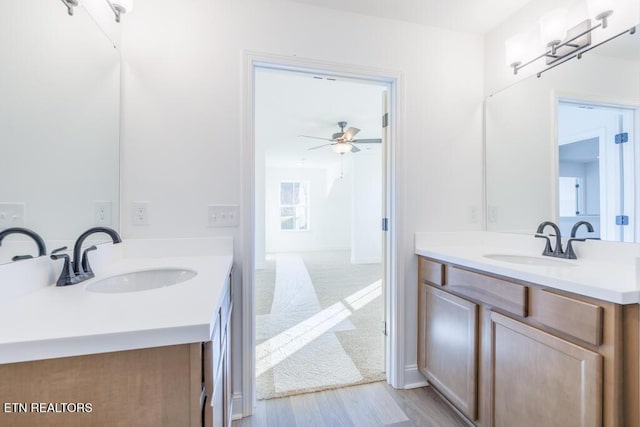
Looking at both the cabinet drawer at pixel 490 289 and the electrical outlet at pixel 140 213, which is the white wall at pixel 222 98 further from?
the cabinet drawer at pixel 490 289

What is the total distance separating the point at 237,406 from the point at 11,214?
138 centimetres

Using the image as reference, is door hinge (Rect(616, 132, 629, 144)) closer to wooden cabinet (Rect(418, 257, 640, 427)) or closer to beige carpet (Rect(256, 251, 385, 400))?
wooden cabinet (Rect(418, 257, 640, 427))

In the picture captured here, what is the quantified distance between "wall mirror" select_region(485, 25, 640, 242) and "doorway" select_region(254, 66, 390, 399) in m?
0.81

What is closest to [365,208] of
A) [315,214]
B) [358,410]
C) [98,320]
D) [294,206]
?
[315,214]

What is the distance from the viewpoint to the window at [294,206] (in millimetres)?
8047

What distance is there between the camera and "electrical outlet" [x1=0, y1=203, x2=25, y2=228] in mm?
874

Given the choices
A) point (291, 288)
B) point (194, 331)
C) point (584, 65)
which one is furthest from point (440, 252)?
point (291, 288)

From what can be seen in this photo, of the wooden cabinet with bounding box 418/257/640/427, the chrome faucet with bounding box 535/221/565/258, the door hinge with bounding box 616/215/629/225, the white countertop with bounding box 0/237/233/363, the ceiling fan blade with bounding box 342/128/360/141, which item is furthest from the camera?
the ceiling fan blade with bounding box 342/128/360/141

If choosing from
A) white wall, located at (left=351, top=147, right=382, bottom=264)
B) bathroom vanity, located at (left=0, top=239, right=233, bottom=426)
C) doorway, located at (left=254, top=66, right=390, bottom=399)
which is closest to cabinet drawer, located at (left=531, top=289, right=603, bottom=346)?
doorway, located at (left=254, top=66, right=390, bottom=399)

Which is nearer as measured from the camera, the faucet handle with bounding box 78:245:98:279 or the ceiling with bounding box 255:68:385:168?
the faucet handle with bounding box 78:245:98:279

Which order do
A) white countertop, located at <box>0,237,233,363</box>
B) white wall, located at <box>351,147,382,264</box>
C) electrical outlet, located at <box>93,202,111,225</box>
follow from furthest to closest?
white wall, located at <box>351,147,382,264</box> < electrical outlet, located at <box>93,202,111,225</box> < white countertop, located at <box>0,237,233,363</box>

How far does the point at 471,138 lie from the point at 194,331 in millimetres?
2066

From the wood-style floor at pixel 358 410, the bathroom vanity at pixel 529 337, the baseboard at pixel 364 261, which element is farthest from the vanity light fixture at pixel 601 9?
the baseboard at pixel 364 261

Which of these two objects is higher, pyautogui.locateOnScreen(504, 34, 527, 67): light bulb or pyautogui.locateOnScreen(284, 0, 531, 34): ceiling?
pyautogui.locateOnScreen(284, 0, 531, 34): ceiling
